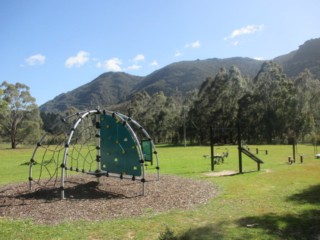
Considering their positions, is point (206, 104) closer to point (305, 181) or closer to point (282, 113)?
point (282, 113)

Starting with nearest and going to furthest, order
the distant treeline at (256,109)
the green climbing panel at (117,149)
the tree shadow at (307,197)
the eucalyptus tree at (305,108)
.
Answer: the tree shadow at (307,197), the green climbing panel at (117,149), the eucalyptus tree at (305,108), the distant treeline at (256,109)

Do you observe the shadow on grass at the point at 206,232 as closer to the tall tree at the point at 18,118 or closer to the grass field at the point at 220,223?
the grass field at the point at 220,223

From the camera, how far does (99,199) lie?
1150 cm

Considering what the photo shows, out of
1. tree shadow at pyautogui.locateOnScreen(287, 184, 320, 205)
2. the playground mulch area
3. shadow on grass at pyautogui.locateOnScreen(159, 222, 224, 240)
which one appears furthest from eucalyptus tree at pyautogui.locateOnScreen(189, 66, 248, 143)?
shadow on grass at pyautogui.locateOnScreen(159, 222, 224, 240)

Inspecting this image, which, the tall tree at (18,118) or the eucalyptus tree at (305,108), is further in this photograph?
the tall tree at (18,118)

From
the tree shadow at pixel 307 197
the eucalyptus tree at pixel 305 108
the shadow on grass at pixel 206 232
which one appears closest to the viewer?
the shadow on grass at pixel 206 232

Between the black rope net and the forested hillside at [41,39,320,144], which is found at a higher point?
the forested hillside at [41,39,320,144]

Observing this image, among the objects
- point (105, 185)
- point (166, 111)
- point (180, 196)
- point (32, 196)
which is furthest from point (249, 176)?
point (166, 111)

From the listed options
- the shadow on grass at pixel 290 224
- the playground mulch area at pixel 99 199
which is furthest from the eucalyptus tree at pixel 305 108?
the shadow on grass at pixel 290 224

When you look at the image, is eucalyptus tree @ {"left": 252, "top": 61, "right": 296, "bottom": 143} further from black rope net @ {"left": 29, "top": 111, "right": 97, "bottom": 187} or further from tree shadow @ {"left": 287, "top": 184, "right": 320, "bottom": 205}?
tree shadow @ {"left": 287, "top": 184, "right": 320, "bottom": 205}

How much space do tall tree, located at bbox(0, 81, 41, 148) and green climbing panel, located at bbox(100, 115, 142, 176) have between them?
5867cm

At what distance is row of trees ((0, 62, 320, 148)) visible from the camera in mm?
56375

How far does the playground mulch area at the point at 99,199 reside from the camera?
948 cm

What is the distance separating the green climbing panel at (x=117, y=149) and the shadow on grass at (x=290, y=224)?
217 inches
